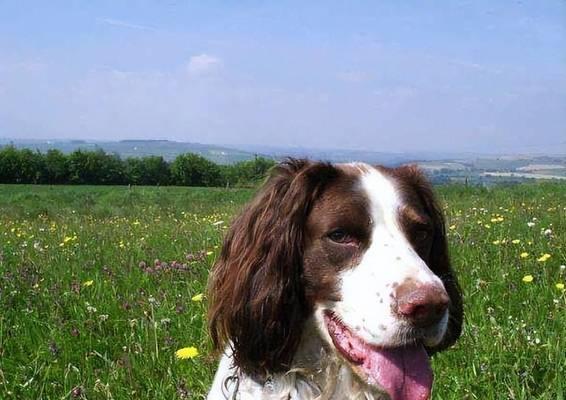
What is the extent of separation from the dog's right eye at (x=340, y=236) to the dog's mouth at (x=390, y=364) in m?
0.28

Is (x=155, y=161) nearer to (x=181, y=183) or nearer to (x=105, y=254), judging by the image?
(x=181, y=183)

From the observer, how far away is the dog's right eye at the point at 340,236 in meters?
2.79

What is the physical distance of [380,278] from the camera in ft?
8.35

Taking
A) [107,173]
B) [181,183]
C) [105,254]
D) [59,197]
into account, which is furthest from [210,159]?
[105,254]

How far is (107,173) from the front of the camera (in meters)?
66.4

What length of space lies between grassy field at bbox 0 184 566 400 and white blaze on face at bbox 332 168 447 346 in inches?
32.6

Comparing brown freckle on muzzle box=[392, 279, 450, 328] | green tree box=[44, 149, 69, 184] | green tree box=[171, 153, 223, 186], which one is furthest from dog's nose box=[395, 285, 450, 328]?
green tree box=[44, 149, 69, 184]

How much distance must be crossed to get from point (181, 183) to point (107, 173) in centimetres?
690

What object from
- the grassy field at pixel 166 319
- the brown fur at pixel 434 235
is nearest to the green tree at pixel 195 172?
the grassy field at pixel 166 319

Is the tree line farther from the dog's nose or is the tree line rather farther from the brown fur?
the dog's nose

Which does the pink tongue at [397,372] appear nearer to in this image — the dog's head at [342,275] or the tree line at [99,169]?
the dog's head at [342,275]

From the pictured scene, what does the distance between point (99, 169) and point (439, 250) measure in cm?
6507

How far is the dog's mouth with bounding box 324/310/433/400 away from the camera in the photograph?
265 centimetres

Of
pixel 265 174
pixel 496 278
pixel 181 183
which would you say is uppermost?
pixel 265 174
